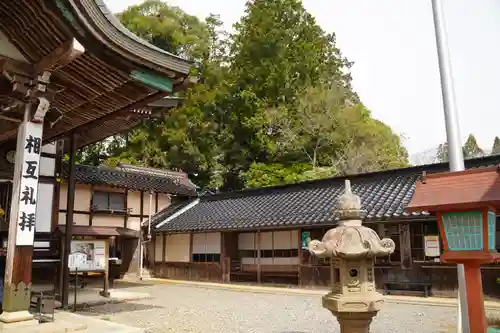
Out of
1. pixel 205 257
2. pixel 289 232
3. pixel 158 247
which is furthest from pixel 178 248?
pixel 289 232

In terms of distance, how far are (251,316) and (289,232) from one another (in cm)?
822

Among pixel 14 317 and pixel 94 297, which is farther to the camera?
pixel 94 297

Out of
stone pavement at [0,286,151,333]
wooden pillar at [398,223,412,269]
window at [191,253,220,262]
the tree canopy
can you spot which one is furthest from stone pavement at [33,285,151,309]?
the tree canopy

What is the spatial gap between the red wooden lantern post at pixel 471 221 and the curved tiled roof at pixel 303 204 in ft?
28.3

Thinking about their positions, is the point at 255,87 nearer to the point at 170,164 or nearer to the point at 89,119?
A: the point at 170,164

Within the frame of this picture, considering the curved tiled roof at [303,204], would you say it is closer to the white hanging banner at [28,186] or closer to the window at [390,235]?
the window at [390,235]

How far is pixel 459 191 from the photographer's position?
16.3 ft

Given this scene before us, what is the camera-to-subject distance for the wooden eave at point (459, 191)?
470 centimetres

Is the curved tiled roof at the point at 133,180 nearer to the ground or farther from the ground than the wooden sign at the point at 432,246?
farther from the ground

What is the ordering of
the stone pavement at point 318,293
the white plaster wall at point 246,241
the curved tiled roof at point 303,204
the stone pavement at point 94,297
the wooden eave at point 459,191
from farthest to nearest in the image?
1. the white plaster wall at point 246,241
2. the curved tiled roof at point 303,204
3. the stone pavement at point 318,293
4. the stone pavement at point 94,297
5. the wooden eave at point 459,191

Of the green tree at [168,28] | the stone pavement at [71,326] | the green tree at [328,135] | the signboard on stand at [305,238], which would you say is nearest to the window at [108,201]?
the signboard on stand at [305,238]

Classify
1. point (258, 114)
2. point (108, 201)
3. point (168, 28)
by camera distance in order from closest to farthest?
A: point (108, 201)
point (258, 114)
point (168, 28)

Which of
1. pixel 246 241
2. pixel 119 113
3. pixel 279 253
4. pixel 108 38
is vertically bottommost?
pixel 279 253

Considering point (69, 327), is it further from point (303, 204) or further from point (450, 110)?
point (303, 204)
